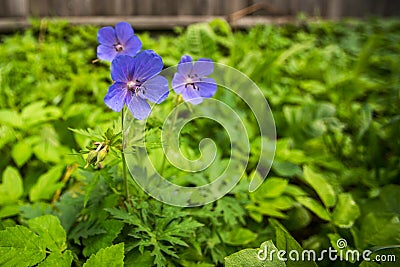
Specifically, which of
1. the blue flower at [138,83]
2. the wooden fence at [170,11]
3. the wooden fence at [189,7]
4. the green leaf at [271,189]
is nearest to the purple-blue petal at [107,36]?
the blue flower at [138,83]

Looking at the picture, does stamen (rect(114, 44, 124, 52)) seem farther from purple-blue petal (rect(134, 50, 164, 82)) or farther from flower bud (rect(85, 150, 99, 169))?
flower bud (rect(85, 150, 99, 169))

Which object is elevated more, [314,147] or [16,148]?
[16,148]

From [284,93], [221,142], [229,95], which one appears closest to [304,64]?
[284,93]

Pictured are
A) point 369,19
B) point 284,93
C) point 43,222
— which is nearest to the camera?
point 43,222

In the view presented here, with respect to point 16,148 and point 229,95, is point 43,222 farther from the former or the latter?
point 229,95

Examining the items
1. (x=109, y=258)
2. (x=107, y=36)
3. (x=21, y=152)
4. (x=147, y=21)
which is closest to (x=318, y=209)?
(x=109, y=258)

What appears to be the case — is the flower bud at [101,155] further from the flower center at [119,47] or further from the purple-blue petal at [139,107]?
the flower center at [119,47]

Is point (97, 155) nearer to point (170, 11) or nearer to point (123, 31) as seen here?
point (123, 31)
